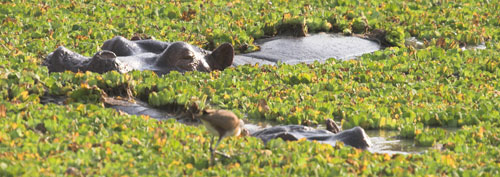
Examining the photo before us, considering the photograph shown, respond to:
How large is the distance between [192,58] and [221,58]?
1.78 ft

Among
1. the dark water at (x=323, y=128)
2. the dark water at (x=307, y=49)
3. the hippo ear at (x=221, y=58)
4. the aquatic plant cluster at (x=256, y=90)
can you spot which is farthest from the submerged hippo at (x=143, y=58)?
the dark water at (x=323, y=128)

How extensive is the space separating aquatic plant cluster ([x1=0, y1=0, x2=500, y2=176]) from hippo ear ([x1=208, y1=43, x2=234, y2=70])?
309 mm

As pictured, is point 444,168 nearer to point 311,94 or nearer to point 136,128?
point 136,128

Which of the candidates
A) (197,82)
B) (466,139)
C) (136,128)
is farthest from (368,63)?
(136,128)

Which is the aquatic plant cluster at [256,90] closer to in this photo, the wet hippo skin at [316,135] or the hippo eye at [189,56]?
the hippo eye at [189,56]

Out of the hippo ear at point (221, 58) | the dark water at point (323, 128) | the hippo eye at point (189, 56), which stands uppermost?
the hippo eye at point (189, 56)

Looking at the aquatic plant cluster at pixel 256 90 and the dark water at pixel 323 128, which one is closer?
the aquatic plant cluster at pixel 256 90

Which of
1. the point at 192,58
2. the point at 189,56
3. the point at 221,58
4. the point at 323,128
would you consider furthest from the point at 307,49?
the point at 323,128

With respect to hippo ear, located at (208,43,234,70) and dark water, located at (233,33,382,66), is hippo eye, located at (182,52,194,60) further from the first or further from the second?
dark water, located at (233,33,382,66)

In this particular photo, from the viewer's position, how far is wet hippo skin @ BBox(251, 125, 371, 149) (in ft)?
24.7

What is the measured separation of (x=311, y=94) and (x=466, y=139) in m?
2.61

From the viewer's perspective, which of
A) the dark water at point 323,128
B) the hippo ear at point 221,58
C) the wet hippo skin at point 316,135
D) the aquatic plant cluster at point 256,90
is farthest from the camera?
the hippo ear at point 221,58

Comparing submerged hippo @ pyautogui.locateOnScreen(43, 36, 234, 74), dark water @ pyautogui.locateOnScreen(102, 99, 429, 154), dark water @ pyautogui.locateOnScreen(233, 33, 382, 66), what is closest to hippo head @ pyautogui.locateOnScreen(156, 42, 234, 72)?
submerged hippo @ pyautogui.locateOnScreen(43, 36, 234, 74)

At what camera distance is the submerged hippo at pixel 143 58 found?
992 cm
